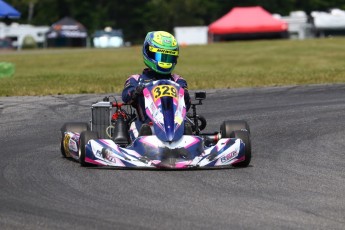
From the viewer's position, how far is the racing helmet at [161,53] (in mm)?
9906

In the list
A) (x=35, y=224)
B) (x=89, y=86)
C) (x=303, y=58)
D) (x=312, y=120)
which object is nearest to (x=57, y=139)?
(x=312, y=120)

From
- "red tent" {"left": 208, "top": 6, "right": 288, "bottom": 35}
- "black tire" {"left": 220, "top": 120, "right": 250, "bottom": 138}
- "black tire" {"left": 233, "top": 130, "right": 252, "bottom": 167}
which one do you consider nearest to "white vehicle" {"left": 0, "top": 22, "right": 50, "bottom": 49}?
"red tent" {"left": 208, "top": 6, "right": 288, "bottom": 35}

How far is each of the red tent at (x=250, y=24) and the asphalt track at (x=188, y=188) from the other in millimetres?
43663

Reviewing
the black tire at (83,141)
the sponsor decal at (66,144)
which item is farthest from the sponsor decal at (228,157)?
the sponsor decal at (66,144)

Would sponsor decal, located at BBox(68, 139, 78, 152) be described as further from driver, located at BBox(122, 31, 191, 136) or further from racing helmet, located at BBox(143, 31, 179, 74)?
racing helmet, located at BBox(143, 31, 179, 74)

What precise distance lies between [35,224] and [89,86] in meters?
13.7

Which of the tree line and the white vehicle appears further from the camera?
the tree line

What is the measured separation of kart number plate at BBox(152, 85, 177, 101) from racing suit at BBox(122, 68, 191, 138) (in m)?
0.23

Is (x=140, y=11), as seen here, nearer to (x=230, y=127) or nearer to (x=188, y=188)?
(x=230, y=127)

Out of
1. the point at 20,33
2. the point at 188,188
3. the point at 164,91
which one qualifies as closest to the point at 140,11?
the point at 20,33

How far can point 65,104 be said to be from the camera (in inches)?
617

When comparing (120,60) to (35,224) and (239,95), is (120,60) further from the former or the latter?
(35,224)

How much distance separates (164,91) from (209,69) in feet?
66.9

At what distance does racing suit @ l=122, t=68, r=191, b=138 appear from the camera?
9.67 metres
